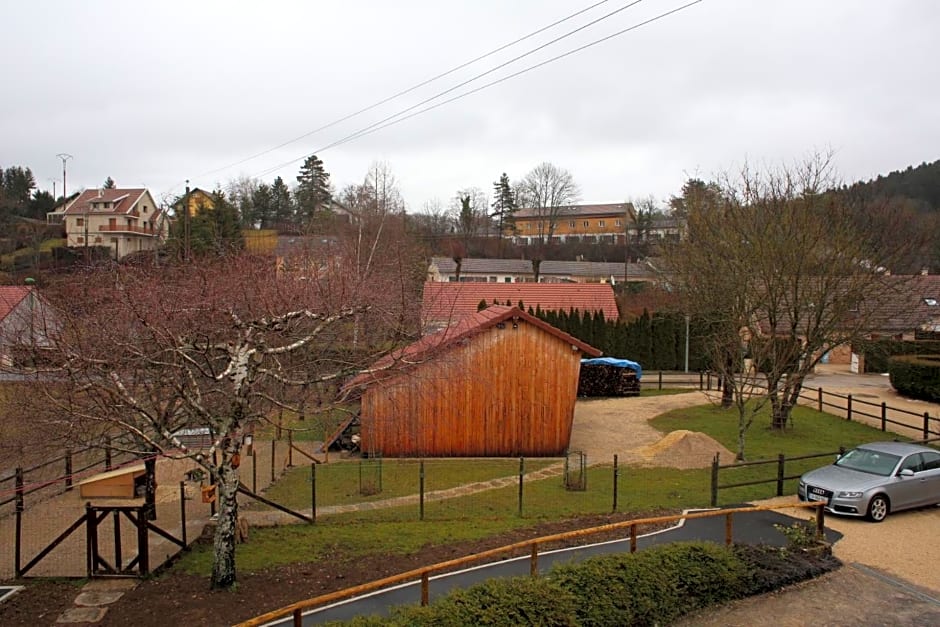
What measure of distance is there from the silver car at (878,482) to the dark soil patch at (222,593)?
4.95 meters

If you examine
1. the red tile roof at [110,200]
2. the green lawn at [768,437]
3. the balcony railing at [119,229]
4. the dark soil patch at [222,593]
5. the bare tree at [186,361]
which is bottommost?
the green lawn at [768,437]

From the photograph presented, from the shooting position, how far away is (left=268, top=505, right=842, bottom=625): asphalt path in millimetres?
9180

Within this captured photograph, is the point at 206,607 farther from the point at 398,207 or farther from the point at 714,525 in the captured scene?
the point at 398,207

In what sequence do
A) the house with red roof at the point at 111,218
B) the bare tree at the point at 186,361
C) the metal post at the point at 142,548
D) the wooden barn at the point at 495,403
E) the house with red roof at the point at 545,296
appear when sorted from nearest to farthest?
the bare tree at the point at 186,361
the metal post at the point at 142,548
the wooden barn at the point at 495,403
the house with red roof at the point at 545,296
the house with red roof at the point at 111,218

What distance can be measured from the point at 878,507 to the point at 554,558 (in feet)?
23.2

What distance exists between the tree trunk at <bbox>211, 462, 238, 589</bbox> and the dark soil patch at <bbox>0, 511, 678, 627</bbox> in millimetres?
212

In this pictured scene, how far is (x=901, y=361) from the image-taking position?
100 feet

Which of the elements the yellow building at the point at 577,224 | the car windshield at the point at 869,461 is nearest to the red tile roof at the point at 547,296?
the car windshield at the point at 869,461

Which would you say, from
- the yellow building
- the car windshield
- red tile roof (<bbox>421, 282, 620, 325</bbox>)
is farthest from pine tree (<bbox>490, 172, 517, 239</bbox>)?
the car windshield

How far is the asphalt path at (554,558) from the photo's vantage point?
918 cm

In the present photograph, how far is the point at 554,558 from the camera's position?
36.0 ft

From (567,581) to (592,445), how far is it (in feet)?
44.9

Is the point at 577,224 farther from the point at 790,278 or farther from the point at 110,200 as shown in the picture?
the point at 790,278

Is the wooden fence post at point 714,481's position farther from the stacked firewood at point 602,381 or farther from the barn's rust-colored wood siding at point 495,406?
the stacked firewood at point 602,381
